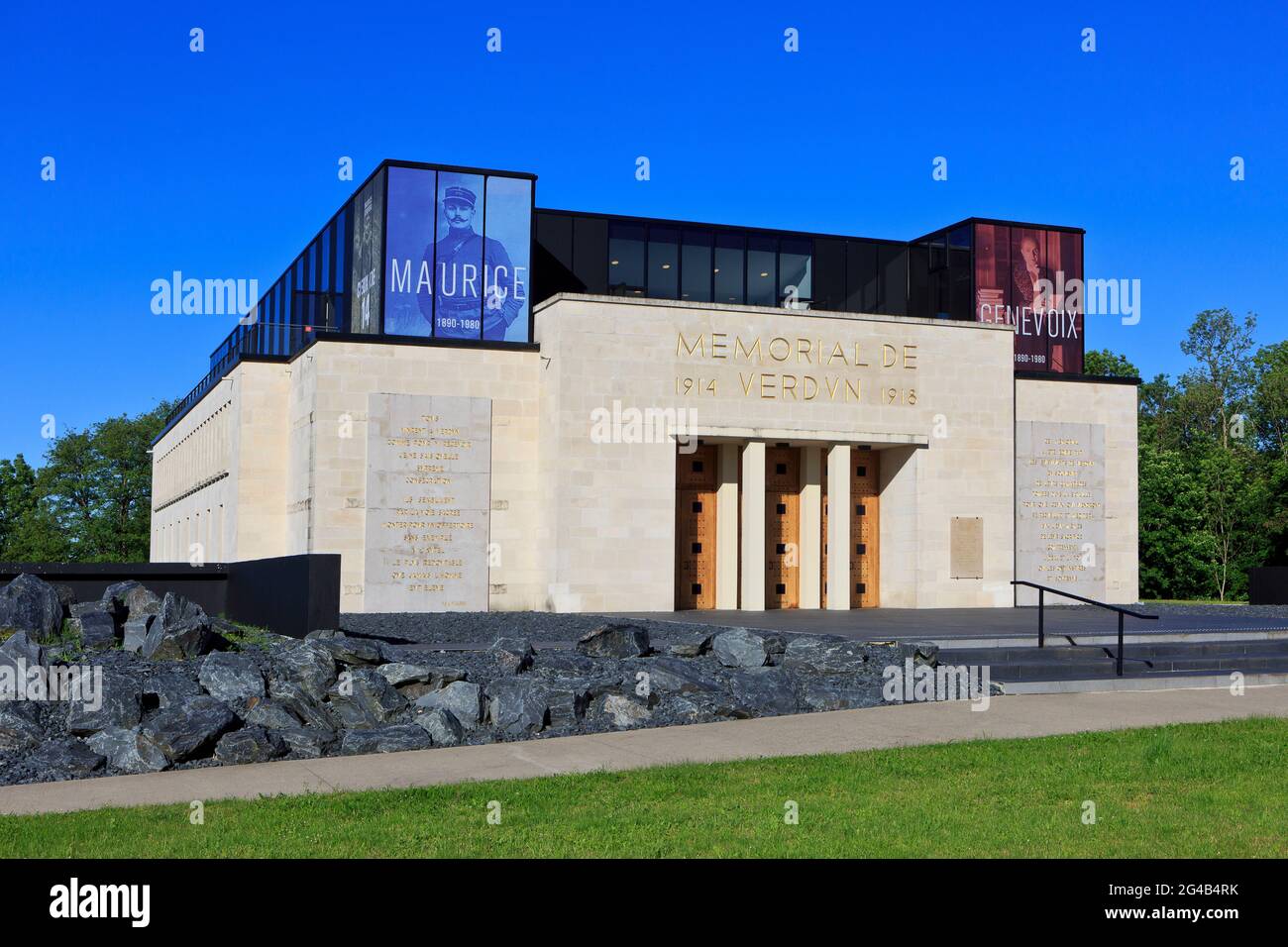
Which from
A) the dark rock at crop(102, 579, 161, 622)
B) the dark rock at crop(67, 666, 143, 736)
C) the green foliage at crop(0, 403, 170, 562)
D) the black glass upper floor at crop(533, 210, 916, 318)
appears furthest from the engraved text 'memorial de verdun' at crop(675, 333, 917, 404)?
the green foliage at crop(0, 403, 170, 562)

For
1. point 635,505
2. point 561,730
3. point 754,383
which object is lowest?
point 561,730

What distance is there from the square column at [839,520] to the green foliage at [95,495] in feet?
209

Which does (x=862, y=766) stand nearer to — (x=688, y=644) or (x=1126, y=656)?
(x=688, y=644)

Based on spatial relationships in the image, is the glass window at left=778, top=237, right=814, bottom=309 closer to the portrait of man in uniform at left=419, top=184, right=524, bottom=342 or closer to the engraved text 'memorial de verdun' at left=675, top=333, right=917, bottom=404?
the engraved text 'memorial de verdun' at left=675, top=333, right=917, bottom=404

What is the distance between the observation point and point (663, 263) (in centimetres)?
3547

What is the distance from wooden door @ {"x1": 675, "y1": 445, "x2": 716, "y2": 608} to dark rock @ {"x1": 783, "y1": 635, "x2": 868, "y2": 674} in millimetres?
13941

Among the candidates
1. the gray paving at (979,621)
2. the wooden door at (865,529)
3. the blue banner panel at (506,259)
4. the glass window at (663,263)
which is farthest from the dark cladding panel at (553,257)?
the gray paving at (979,621)

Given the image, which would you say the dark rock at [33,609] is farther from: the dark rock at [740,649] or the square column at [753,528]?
the square column at [753,528]

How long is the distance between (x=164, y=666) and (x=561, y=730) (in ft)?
16.2

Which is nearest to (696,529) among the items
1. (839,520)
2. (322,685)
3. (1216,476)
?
(839,520)
